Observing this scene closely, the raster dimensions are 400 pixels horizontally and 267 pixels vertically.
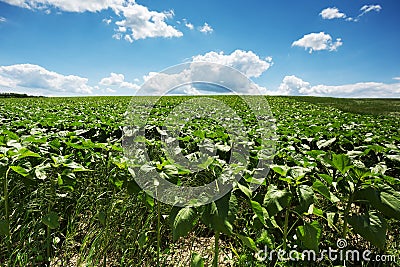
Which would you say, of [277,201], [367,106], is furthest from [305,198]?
[367,106]

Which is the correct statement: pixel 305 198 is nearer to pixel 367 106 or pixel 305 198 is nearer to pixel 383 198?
pixel 383 198

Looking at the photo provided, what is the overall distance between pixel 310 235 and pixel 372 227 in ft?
Result: 1.18

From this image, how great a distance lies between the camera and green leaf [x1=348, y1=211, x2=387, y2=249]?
5.68ft

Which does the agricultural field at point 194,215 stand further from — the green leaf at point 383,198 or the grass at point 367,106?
the grass at point 367,106

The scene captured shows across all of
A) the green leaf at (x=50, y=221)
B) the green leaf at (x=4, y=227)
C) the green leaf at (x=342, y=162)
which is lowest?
the green leaf at (x=4, y=227)

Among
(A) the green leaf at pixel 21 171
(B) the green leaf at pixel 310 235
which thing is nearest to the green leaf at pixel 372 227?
(B) the green leaf at pixel 310 235

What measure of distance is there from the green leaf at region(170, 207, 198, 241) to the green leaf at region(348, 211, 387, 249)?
1.00 metres

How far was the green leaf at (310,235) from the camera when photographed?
1.81 meters

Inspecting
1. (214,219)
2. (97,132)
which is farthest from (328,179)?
(97,132)

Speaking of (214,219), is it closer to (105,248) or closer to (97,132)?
(105,248)

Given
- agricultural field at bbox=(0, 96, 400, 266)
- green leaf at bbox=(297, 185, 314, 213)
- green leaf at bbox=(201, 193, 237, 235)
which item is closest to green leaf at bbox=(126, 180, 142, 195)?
agricultural field at bbox=(0, 96, 400, 266)

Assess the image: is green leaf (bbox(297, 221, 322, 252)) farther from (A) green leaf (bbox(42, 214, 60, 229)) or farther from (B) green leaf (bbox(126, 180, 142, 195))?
(A) green leaf (bbox(42, 214, 60, 229))

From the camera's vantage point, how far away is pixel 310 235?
5.95ft

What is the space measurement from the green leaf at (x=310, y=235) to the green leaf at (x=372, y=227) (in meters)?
0.22
